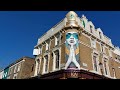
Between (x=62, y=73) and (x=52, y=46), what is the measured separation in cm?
491

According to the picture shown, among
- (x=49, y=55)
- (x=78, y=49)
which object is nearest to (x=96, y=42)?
(x=78, y=49)

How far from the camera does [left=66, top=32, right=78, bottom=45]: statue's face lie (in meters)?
14.8

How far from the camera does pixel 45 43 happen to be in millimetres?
19047

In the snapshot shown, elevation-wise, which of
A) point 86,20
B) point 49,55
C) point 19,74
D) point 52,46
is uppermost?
point 86,20

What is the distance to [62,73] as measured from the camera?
13289 millimetres

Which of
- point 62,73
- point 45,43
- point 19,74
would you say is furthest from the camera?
point 19,74

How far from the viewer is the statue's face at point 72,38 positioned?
14.8 meters

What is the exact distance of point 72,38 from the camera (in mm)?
15047
